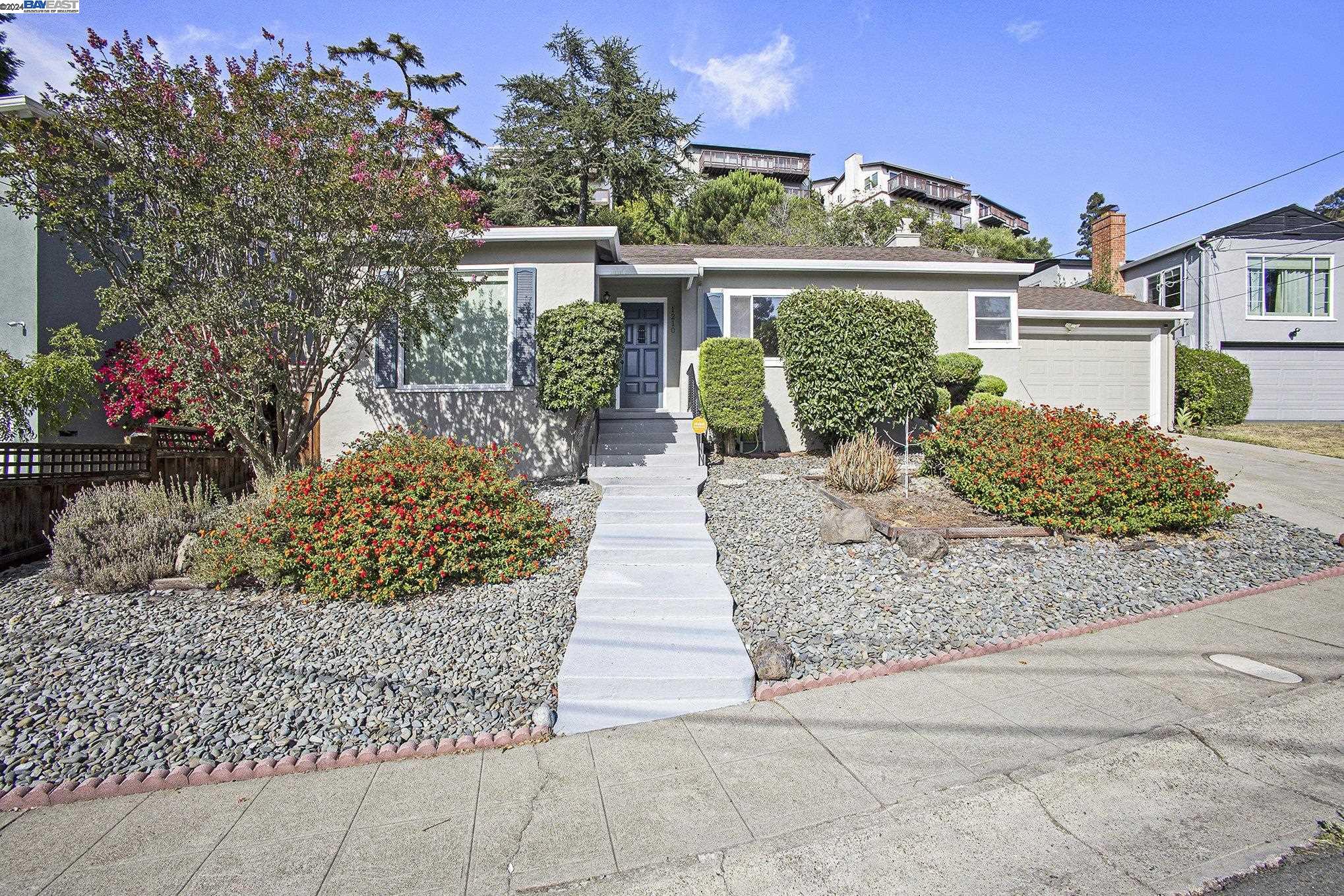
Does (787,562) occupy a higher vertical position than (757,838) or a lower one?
higher

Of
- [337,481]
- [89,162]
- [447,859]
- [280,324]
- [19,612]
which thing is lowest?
[447,859]

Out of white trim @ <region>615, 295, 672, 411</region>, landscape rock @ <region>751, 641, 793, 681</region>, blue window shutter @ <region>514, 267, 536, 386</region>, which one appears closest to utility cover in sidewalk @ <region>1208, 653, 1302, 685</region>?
landscape rock @ <region>751, 641, 793, 681</region>

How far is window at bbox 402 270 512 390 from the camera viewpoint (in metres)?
10.5

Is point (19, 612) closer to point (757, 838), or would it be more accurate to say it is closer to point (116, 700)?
point (116, 700)

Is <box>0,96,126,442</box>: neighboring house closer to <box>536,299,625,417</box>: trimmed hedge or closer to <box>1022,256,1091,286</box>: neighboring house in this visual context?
<box>536,299,625,417</box>: trimmed hedge

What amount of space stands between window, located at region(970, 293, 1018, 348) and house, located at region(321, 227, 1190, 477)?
0.03 m

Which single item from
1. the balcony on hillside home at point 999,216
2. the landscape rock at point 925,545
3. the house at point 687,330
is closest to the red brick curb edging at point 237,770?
the landscape rock at point 925,545

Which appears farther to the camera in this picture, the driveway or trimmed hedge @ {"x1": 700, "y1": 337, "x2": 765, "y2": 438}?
trimmed hedge @ {"x1": 700, "y1": 337, "x2": 765, "y2": 438}

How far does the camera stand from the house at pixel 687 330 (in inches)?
412

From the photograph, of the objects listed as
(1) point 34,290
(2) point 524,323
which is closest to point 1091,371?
(2) point 524,323

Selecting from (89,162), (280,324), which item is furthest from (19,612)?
(89,162)

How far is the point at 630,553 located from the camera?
6.43 meters

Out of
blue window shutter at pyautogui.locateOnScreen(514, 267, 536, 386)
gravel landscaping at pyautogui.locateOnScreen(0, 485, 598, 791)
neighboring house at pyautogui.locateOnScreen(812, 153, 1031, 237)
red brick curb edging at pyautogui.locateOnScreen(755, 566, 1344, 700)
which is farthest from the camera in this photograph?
neighboring house at pyautogui.locateOnScreen(812, 153, 1031, 237)

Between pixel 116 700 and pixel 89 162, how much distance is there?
18.0ft
